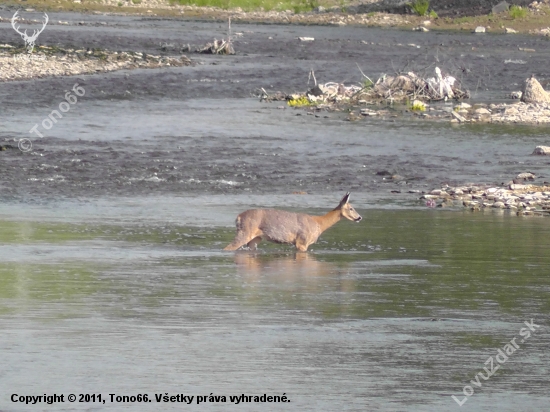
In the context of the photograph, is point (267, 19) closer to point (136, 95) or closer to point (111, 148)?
point (136, 95)

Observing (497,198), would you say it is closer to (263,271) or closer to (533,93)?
(263,271)

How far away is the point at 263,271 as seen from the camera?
13.1m

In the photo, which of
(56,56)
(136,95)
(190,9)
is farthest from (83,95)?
(190,9)

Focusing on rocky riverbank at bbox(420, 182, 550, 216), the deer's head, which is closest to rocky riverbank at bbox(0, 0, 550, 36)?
rocky riverbank at bbox(420, 182, 550, 216)

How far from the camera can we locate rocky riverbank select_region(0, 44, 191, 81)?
38750mm

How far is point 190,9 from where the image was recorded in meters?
89.9

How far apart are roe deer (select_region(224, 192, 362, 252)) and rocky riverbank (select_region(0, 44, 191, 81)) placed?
23.7m

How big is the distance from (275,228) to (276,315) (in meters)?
3.17

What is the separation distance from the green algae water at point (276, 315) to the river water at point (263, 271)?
3cm

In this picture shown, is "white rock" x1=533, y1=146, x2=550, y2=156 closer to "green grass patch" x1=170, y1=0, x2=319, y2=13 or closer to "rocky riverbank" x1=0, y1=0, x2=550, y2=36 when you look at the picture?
"rocky riverbank" x1=0, y1=0, x2=550, y2=36

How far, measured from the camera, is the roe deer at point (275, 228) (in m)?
13.9

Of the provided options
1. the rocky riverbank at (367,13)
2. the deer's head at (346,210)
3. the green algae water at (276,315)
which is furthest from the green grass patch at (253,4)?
the deer's head at (346,210)

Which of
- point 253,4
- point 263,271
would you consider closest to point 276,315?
point 263,271

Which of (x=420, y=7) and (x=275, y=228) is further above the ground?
(x=275, y=228)
